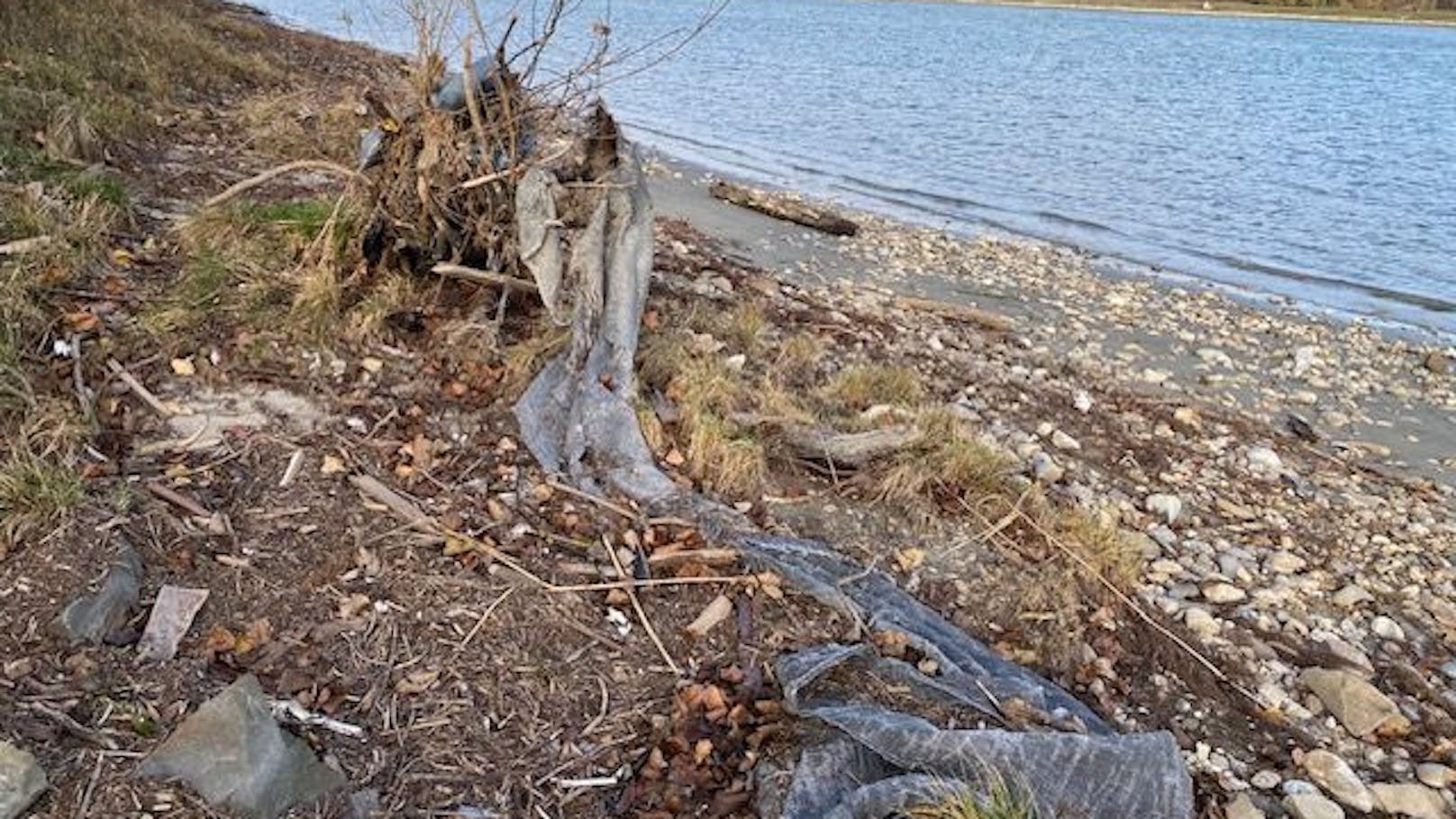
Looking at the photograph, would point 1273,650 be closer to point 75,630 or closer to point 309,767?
point 309,767

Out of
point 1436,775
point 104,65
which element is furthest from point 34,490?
point 104,65

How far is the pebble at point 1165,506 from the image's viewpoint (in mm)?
6012

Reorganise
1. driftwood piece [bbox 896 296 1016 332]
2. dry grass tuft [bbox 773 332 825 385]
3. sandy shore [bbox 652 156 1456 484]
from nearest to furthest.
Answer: dry grass tuft [bbox 773 332 825 385]
sandy shore [bbox 652 156 1456 484]
driftwood piece [bbox 896 296 1016 332]

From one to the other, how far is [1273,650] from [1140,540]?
89 cm

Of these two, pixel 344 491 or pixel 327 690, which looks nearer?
pixel 327 690

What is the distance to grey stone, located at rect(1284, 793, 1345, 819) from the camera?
150 inches

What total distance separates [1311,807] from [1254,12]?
323 ft

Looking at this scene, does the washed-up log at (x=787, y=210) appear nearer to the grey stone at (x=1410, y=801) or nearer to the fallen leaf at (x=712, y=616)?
the fallen leaf at (x=712, y=616)

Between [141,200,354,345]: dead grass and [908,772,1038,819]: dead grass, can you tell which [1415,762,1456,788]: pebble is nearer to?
[908,772,1038,819]: dead grass

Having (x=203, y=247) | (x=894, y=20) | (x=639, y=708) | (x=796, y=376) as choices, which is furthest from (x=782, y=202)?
(x=894, y=20)

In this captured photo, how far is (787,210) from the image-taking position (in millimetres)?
13484

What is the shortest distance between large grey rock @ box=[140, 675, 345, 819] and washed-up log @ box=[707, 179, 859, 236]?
10.8 m

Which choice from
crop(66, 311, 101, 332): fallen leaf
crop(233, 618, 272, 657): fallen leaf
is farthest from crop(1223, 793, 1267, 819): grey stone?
crop(66, 311, 101, 332): fallen leaf

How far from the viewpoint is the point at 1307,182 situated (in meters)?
19.0
